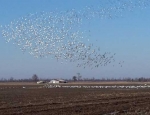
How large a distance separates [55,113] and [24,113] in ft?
7.24

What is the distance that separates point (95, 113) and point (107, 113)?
3.38ft

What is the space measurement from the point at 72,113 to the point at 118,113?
11.0ft

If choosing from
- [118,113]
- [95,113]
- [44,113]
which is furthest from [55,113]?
[118,113]

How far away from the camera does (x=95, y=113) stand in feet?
86.3

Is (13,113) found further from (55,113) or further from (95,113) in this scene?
(95,113)

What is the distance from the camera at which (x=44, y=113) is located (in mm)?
26391

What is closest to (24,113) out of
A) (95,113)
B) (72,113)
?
(72,113)

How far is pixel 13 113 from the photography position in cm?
2633

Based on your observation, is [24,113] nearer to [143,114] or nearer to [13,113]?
[13,113]

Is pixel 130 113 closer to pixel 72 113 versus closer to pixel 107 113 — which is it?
pixel 107 113

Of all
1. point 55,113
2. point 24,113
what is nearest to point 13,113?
point 24,113

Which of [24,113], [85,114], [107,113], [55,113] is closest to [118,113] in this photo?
[107,113]

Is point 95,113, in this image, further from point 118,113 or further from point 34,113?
point 34,113

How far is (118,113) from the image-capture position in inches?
1055
